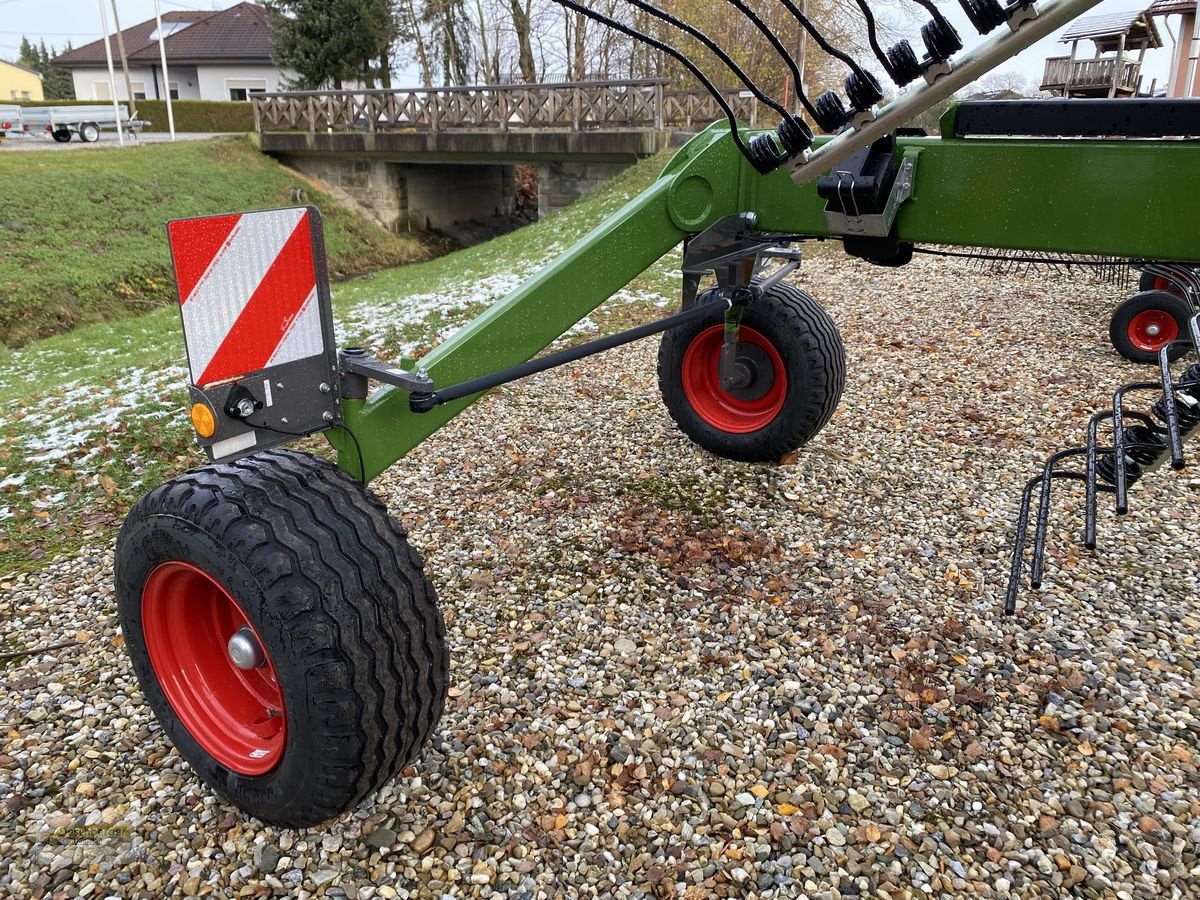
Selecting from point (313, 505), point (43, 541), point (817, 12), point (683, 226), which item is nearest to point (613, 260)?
point (683, 226)

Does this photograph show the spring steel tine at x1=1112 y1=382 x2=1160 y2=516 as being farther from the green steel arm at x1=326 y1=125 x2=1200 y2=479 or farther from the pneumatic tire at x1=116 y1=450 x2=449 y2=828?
the pneumatic tire at x1=116 y1=450 x2=449 y2=828

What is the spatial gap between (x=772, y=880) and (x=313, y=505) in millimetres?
1500

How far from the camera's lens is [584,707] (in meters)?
2.89

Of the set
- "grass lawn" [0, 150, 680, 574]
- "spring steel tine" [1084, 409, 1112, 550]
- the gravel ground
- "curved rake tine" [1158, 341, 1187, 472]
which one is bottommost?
the gravel ground

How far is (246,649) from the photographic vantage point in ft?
7.31

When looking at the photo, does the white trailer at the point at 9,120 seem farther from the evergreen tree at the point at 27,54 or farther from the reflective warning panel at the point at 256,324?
the evergreen tree at the point at 27,54

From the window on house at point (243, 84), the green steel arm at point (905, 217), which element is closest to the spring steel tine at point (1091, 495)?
the green steel arm at point (905, 217)

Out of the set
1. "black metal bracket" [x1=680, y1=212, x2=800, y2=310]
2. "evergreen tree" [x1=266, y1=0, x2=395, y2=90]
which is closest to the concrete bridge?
"evergreen tree" [x1=266, y1=0, x2=395, y2=90]

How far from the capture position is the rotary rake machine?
81.7 inches

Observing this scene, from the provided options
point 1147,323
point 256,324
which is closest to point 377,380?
point 256,324

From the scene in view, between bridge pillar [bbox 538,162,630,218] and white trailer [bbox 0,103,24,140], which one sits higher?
white trailer [bbox 0,103,24,140]

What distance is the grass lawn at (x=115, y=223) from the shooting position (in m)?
12.7

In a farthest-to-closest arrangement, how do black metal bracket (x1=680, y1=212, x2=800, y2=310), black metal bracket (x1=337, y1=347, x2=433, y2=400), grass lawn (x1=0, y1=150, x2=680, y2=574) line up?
grass lawn (x1=0, y1=150, x2=680, y2=574) < black metal bracket (x1=680, y1=212, x2=800, y2=310) < black metal bracket (x1=337, y1=347, x2=433, y2=400)

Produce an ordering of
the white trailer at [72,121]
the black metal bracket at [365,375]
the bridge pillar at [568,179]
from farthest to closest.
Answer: the white trailer at [72,121] < the bridge pillar at [568,179] < the black metal bracket at [365,375]
